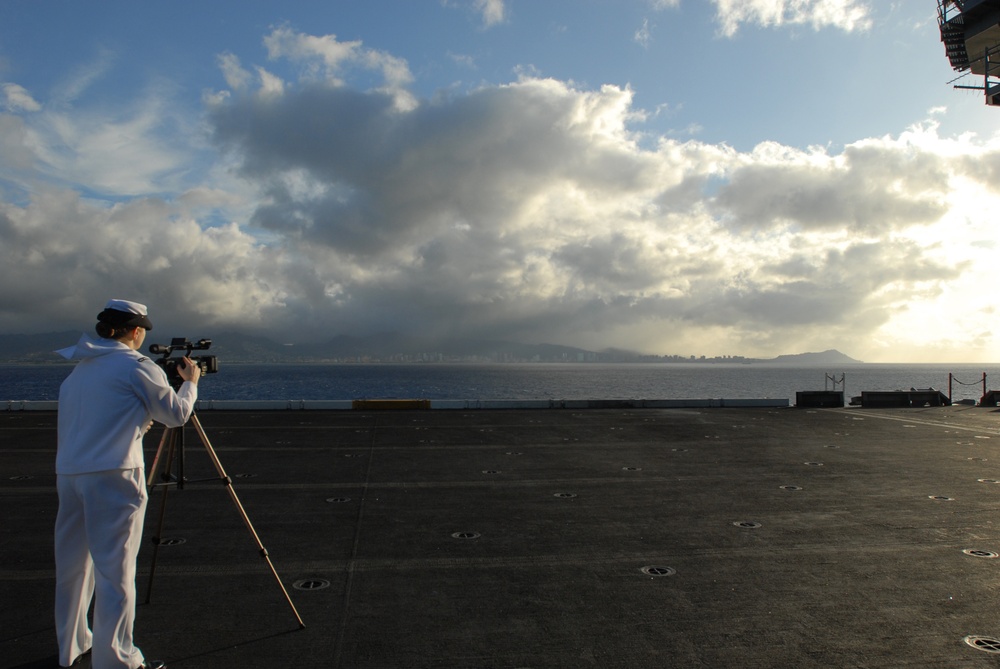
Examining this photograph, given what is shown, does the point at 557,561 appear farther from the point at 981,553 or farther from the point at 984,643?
the point at 981,553

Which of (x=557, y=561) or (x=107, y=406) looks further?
(x=557, y=561)

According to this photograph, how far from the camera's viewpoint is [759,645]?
15.5ft

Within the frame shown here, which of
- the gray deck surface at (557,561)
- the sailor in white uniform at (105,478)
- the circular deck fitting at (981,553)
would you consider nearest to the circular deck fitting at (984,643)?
the gray deck surface at (557,561)

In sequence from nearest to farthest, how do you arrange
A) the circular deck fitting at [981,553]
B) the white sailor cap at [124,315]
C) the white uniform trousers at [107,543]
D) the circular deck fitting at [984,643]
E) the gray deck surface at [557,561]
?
the white uniform trousers at [107,543]
the white sailor cap at [124,315]
the circular deck fitting at [984,643]
the gray deck surface at [557,561]
the circular deck fitting at [981,553]

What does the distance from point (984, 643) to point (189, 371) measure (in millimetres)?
6093

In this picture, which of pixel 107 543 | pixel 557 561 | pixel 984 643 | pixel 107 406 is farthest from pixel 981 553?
pixel 107 406

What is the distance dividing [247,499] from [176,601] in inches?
176

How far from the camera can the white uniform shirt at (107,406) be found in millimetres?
4090

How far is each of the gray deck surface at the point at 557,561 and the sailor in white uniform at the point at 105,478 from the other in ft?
1.94

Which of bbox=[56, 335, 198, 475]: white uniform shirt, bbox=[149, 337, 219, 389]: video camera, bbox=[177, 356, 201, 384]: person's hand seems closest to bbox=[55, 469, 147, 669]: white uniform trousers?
bbox=[56, 335, 198, 475]: white uniform shirt

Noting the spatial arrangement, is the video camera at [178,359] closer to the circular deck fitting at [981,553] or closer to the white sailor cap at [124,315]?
the white sailor cap at [124,315]

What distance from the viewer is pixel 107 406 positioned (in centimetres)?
414

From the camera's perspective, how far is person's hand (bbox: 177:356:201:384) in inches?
180

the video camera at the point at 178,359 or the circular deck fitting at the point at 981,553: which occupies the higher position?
the video camera at the point at 178,359
